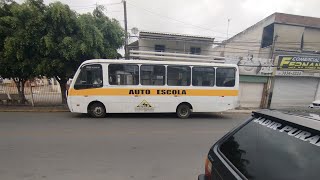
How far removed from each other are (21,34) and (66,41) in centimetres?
220

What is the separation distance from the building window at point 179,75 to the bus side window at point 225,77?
150 cm

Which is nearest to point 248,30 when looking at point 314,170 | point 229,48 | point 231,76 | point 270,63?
point 229,48

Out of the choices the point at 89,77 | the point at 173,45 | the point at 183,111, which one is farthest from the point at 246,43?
the point at 89,77

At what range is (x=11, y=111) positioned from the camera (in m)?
11.3

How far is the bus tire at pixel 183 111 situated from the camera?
415 inches

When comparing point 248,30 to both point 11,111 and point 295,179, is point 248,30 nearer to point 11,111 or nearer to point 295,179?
point 11,111

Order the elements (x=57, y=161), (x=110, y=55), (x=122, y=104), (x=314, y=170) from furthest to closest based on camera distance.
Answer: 1. (x=110, y=55)
2. (x=122, y=104)
3. (x=57, y=161)
4. (x=314, y=170)

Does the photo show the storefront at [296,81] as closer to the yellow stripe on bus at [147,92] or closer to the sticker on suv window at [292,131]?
the yellow stripe on bus at [147,92]

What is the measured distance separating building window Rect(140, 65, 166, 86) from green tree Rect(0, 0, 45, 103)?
5.47 meters

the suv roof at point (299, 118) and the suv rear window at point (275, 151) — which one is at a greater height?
the suv roof at point (299, 118)

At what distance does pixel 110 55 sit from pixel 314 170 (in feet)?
39.7

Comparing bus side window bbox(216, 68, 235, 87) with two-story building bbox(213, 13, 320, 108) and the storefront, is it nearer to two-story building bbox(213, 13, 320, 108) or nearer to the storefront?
two-story building bbox(213, 13, 320, 108)

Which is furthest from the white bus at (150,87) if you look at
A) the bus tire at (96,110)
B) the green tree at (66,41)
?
the green tree at (66,41)

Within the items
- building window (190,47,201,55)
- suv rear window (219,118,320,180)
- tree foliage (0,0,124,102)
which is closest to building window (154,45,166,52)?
building window (190,47,201,55)
